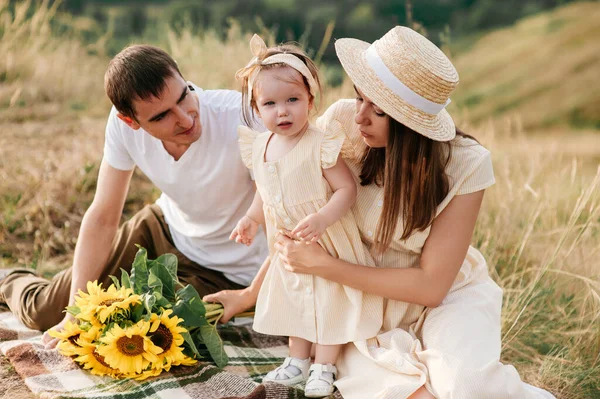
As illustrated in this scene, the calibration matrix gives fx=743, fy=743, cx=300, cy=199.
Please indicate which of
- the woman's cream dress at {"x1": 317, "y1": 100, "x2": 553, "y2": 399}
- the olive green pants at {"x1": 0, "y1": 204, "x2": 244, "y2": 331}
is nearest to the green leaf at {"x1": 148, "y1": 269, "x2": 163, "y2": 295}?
the olive green pants at {"x1": 0, "y1": 204, "x2": 244, "y2": 331}

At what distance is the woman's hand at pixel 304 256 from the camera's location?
2.71 meters

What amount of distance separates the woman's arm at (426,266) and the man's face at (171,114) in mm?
784

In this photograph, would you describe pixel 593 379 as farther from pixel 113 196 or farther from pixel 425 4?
pixel 425 4

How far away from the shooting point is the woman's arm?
269 centimetres

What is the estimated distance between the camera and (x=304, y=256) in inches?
107

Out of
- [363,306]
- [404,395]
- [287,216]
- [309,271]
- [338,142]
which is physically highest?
[338,142]

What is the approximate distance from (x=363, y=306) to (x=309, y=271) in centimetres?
25

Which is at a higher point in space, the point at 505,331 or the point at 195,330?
the point at 195,330

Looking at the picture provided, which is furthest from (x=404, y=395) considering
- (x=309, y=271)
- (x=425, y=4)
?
(x=425, y=4)

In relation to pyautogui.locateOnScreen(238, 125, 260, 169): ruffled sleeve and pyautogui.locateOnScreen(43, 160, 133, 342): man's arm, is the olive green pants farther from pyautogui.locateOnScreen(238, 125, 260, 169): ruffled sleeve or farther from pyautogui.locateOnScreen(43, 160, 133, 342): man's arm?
pyautogui.locateOnScreen(238, 125, 260, 169): ruffled sleeve

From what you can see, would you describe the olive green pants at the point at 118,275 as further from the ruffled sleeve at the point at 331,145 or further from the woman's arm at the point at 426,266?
the ruffled sleeve at the point at 331,145

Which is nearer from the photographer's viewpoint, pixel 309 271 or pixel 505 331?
pixel 309 271

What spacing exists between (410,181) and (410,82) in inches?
13.9

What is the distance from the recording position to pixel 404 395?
8.40ft
